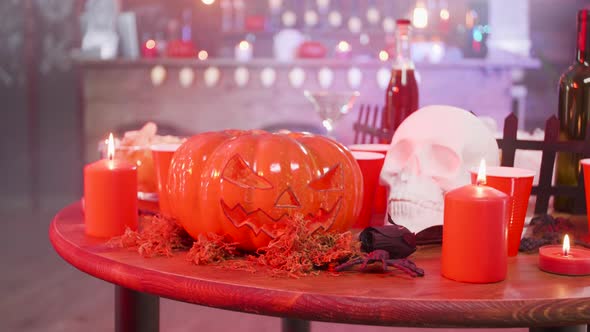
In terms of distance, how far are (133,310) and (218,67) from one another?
13.5 ft

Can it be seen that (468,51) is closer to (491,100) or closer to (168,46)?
(491,100)

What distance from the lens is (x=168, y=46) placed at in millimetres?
5305

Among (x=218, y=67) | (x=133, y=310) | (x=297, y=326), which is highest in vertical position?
(x=218, y=67)

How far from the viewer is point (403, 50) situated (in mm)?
1463

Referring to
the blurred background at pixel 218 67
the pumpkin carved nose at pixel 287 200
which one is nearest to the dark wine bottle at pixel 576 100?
the pumpkin carved nose at pixel 287 200

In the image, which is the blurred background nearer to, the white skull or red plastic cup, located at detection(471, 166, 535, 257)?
the white skull

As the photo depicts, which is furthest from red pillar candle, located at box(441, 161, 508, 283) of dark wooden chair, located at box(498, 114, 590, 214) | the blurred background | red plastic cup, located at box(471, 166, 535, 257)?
the blurred background

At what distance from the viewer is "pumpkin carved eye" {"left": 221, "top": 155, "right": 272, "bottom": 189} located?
871 millimetres

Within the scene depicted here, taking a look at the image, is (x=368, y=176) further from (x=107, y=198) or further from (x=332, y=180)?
(x=107, y=198)

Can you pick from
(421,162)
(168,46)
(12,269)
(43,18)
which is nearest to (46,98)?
(43,18)

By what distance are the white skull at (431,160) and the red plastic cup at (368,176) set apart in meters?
0.02

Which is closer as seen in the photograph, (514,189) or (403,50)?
(514,189)

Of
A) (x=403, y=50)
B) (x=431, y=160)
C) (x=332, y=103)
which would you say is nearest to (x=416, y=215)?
→ (x=431, y=160)

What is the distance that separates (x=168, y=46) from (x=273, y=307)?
15.8 feet
